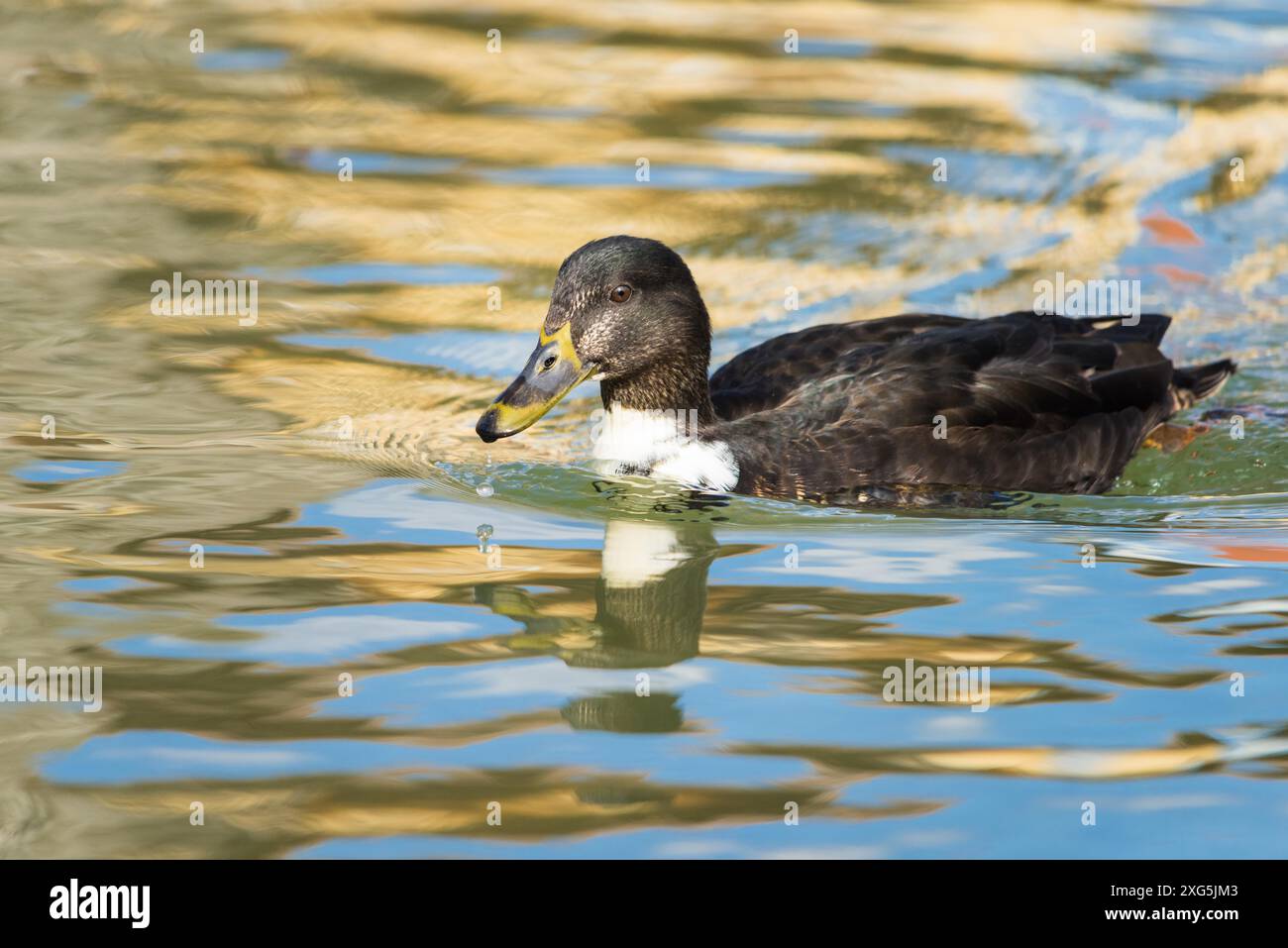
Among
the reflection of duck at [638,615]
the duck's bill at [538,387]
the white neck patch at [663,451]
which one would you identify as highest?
the duck's bill at [538,387]

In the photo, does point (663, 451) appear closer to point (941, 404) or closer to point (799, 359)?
point (799, 359)

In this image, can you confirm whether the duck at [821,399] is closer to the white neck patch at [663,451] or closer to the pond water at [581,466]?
the white neck patch at [663,451]

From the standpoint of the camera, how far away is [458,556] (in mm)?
8008

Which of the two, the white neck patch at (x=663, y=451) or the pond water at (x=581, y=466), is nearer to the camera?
the pond water at (x=581, y=466)

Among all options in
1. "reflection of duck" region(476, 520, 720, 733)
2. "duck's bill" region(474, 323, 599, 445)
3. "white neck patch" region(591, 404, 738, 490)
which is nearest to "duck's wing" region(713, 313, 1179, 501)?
"white neck patch" region(591, 404, 738, 490)

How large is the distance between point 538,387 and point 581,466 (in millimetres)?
976

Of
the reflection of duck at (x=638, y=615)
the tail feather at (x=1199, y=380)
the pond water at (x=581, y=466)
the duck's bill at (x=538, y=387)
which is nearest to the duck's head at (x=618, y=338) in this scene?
the duck's bill at (x=538, y=387)

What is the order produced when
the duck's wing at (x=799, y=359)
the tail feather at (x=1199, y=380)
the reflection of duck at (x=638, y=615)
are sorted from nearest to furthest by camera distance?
the reflection of duck at (x=638, y=615) < the duck's wing at (x=799, y=359) < the tail feather at (x=1199, y=380)

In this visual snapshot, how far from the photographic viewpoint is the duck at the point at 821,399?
877 cm

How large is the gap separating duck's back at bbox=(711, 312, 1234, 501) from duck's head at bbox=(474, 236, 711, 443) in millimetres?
422

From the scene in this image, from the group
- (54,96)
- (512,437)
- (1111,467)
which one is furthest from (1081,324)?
(54,96)

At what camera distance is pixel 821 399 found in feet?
29.7

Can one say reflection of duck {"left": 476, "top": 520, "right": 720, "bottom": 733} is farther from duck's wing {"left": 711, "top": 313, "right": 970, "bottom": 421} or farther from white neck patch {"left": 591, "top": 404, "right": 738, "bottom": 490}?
duck's wing {"left": 711, "top": 313, "right": 970, "bottom": 421}

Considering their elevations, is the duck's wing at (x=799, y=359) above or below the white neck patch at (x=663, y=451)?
above
